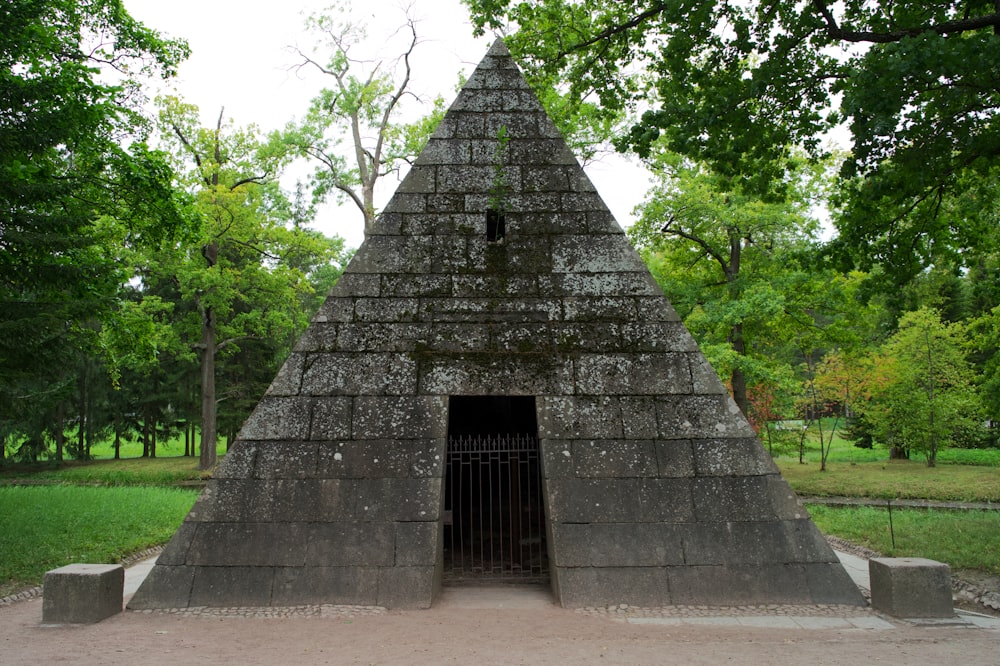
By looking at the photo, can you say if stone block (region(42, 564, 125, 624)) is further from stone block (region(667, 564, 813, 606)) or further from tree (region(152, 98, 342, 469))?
tree (region(152, 98, 342, 469))

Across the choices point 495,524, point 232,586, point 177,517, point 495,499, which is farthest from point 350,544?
point 177,517

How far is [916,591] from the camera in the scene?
18.6 ft

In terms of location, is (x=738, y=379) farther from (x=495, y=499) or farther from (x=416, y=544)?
(x=416, y=544)

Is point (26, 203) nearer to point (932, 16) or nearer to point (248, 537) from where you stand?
point (248, 537)

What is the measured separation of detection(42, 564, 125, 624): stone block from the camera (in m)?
5.50

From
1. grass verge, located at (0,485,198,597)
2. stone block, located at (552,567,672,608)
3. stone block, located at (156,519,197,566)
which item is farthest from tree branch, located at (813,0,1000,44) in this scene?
grass verge, located at (0,485,198,597)

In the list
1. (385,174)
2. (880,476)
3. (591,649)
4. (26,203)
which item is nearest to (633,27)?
(591,649)

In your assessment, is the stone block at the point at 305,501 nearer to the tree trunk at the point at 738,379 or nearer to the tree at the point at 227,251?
the tree trunk at the point at 738,379

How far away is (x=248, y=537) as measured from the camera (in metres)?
5.87

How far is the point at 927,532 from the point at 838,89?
24.0 ft

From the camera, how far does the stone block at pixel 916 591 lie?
564cm

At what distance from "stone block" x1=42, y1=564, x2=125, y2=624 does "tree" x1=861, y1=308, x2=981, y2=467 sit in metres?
22.7

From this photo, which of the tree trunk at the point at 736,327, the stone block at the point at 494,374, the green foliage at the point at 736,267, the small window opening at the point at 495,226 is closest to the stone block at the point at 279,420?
the stone block at the point at 494,374

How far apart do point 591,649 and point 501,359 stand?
9.19ft
